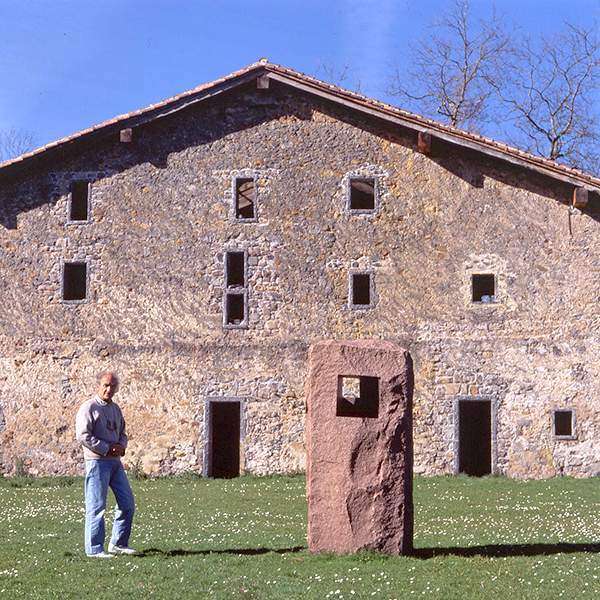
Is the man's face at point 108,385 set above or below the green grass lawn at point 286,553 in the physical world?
above

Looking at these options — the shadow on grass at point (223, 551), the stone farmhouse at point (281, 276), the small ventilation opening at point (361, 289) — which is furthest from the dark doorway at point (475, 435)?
the shadow on grass at point (223, 551)

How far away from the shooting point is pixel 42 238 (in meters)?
21.0

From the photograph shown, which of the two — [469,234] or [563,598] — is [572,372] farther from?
[563,598]

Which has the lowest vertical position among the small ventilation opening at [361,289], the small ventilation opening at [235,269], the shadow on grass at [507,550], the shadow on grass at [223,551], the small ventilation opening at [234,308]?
the shadow on grass at [223,551]

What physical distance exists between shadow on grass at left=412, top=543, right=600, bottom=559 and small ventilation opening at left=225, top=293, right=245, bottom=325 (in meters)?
11.2

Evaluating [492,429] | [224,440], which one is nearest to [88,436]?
[492,429]

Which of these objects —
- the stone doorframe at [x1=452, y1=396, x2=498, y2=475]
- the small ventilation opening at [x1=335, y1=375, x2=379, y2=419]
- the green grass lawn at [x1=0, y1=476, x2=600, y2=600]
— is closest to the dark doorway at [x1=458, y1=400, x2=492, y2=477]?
the stone doorframe at [x1=452, y1=396, x2=498, y2=475]

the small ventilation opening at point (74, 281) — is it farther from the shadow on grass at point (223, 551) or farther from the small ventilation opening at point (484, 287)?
→ the shadow on grass at point (223, 551)

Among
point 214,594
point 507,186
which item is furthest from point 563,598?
point 507,186

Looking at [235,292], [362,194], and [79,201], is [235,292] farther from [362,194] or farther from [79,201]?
[79,201]

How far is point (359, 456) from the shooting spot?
9328 mm

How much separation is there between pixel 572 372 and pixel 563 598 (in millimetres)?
13024

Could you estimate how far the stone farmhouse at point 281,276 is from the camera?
65.8ft

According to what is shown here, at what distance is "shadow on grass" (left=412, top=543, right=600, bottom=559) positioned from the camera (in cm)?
951
